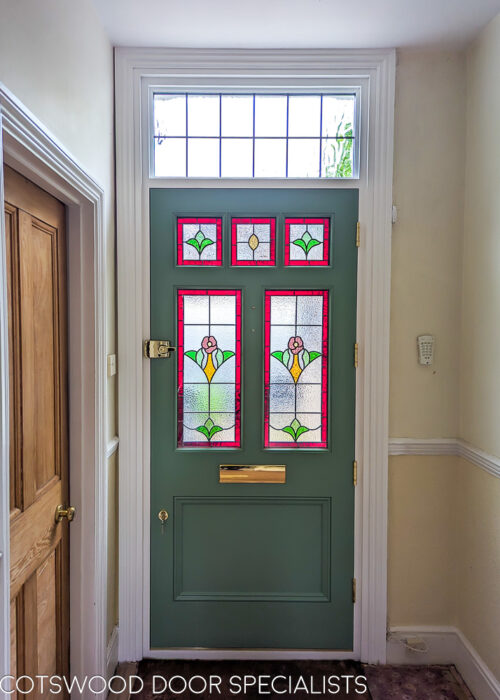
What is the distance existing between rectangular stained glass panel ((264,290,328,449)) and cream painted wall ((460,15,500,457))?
64 cm

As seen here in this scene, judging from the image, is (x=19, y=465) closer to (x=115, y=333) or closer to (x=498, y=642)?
(x=115, y=333)

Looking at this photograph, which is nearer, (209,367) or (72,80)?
(72,80)

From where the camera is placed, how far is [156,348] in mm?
2107

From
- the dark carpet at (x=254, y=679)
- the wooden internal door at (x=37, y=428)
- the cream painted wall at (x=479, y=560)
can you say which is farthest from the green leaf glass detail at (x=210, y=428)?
the cream painted wall at (x=479, y=560)

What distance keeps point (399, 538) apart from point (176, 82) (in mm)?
2341

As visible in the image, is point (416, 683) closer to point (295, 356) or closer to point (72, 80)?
point (295, 356)

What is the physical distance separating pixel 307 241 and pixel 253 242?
9.8 inches

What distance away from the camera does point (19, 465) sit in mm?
1382

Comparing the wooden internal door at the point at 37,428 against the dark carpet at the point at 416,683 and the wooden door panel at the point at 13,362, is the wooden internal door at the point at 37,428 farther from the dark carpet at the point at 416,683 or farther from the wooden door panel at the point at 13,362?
the dark carpet at the point at 416,683

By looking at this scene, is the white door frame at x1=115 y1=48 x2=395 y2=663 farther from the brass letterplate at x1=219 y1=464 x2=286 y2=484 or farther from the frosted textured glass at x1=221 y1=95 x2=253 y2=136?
the brass letterplate at x1=219 y1=464 x2=286 y2=484

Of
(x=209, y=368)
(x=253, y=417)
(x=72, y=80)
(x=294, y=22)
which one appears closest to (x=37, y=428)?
(x=209, y=368)

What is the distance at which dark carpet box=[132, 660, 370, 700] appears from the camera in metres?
1.96

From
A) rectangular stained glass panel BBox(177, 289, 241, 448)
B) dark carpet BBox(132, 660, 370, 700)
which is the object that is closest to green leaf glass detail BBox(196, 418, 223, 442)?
rectangular stained glass panel BBox(177, 289, 241, 448)

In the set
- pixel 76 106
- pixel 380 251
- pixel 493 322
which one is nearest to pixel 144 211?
pixel 76 106
